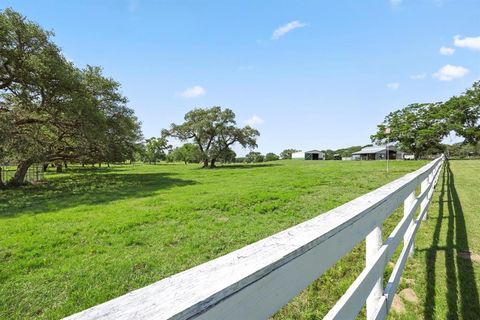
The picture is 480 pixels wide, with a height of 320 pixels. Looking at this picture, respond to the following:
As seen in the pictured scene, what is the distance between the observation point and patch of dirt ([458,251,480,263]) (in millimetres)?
3564

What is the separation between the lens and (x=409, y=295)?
286 centimetres

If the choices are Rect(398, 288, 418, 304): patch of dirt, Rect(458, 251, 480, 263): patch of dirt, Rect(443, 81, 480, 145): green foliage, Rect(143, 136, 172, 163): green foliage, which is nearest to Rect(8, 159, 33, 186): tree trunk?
Rect(398, 288, 418, 304): patch of dirt

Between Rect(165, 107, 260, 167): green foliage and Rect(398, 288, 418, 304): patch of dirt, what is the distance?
100ft

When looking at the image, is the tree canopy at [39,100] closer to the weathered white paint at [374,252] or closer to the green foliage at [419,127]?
the weathered white paint at [374,252]

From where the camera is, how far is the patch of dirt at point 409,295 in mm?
2763

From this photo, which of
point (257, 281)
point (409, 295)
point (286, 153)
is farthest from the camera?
point (286, 153)

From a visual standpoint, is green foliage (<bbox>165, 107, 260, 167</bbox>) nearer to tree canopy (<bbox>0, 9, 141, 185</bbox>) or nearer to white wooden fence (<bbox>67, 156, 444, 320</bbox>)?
tree canopy (<bbox>0, 9, 141, 185</bbox>)

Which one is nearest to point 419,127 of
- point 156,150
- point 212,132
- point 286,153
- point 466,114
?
point 466,114

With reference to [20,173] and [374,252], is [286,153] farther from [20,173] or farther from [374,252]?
[374,252]

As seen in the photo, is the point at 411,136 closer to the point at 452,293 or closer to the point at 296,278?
the point at 452,293

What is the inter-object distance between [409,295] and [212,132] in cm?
3145

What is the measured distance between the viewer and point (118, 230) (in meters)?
5.65

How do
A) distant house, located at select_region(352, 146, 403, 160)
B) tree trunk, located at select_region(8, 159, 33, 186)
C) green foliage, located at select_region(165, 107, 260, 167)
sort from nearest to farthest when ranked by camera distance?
1. tree trunk, located at select_region(8, 159, 33, 186)
2. green foliage, located at select_region(165, 107, 260, 167)
3. distant house, located at select_region(352, 146, 403, 160)

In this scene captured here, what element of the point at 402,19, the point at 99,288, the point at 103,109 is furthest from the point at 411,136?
the point at 99,288
